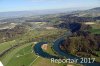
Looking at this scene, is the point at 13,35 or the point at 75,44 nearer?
the point at 75,44

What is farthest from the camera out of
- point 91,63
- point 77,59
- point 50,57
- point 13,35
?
point 13,35

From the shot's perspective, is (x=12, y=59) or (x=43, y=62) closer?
(x=43, y=62)

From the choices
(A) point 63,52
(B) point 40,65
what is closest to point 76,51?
(A) point 63,52

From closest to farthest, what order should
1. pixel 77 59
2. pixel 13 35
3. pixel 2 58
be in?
1. pixel 77 59
2. pixel 2 58
3. pixel 13 35

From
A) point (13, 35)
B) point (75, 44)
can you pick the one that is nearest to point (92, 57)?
point (75, 44)

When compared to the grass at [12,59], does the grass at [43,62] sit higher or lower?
higher

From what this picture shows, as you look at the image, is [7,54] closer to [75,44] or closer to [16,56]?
[16,56]

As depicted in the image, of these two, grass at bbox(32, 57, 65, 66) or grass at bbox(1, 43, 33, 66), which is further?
grass at bbox(1, 43, 33, 66)

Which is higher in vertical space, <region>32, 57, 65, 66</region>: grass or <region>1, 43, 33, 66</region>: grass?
<region>32, 57, 65, 66</region>: grass

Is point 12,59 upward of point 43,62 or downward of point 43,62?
downward

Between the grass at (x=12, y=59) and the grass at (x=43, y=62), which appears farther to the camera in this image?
the grass at (x=12, y=59)
